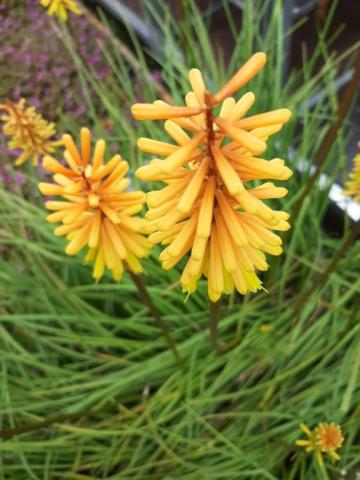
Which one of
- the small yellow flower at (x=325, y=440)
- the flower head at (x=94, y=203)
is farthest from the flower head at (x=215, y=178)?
the small yellow flower at (x=325, y=440)

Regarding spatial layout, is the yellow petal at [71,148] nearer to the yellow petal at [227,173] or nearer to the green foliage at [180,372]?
the yellow petal at [227,173]

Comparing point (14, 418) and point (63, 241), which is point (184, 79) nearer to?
point (63, 241)

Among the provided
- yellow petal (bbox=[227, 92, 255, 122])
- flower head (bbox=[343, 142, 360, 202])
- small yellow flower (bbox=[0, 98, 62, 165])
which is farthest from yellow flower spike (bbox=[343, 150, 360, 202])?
small yellow flower (bbox=[0, 98, 62, 165])

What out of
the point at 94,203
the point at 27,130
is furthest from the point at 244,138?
the point at 27,130

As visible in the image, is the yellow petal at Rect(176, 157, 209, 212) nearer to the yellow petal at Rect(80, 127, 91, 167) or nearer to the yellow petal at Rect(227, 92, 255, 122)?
the yellow petal at Rect(227, 92, 255, 122)

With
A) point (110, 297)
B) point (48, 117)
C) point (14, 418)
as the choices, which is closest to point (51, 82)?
point (48, 117)

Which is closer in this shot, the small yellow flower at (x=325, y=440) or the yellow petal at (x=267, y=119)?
the yellow petal at (x=267, y=119)

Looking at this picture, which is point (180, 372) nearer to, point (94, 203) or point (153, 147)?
point (94, 203)
